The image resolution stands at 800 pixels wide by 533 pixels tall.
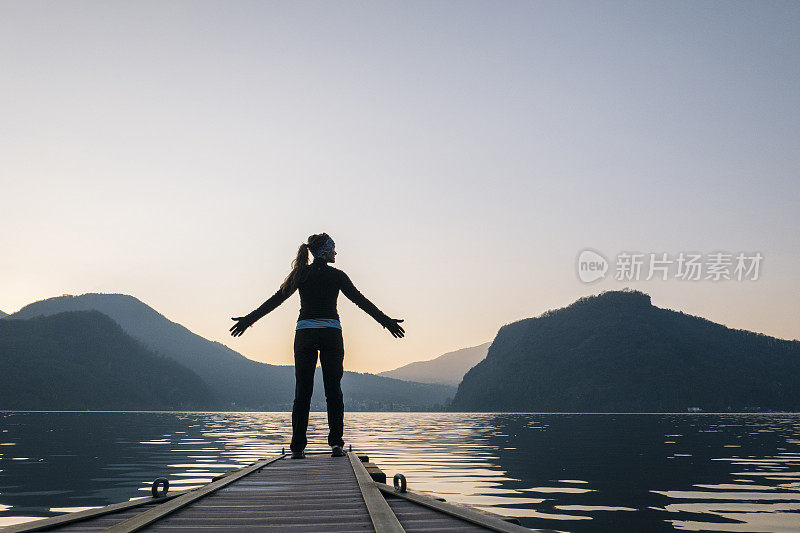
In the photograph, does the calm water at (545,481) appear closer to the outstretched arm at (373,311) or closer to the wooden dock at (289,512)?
the outstretched arm at (373,311)

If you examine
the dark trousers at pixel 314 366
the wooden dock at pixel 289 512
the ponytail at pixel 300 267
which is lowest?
the wooden dock at pixel 289 512

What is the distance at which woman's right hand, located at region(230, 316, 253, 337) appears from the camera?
461 inches

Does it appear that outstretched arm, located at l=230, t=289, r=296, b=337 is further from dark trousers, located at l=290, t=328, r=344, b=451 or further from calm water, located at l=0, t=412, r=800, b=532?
calm water, located at l=0, t=412, r=800, b=532

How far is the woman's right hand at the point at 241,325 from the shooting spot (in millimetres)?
11711

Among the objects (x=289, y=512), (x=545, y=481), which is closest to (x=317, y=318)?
(x=289, y=512)

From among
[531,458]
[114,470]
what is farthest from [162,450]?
[531,458]

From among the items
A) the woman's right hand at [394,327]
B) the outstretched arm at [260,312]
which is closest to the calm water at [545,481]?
the woman's right hand at [394,327]

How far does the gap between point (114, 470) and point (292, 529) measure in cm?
2018

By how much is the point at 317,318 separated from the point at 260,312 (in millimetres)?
1017

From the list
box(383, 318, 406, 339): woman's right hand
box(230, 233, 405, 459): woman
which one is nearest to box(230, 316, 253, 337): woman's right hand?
box(230, 233, 405, 459): woman

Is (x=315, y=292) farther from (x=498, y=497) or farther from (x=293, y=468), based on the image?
(x=498, y=497)

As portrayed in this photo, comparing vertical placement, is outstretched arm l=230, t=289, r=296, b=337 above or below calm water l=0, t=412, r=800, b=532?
above

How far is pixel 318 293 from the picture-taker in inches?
459

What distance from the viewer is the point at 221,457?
27.1m
